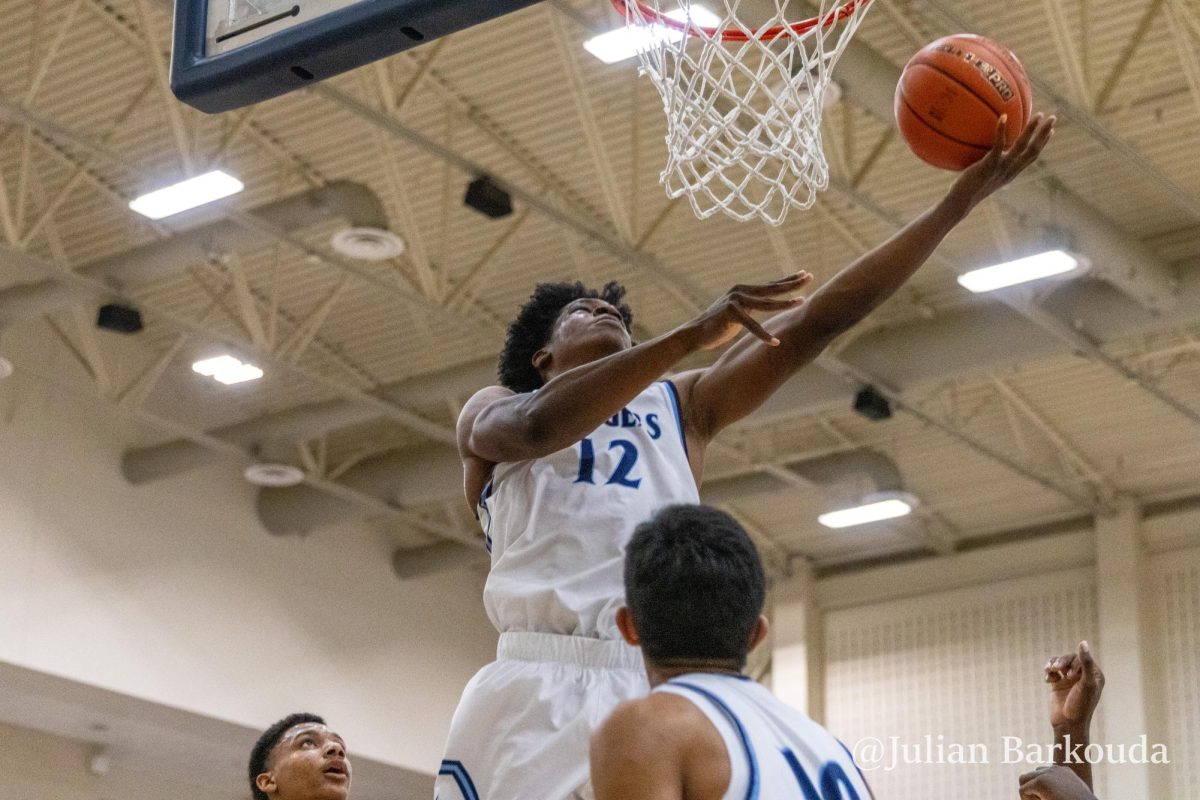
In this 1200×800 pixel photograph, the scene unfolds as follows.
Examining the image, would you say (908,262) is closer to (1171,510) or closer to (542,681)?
(542,681)

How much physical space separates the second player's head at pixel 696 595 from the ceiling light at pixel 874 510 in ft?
41.9

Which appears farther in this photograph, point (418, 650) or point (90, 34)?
point (418, 650)

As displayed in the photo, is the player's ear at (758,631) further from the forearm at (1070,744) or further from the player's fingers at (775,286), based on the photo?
the forearm at (1070,744)

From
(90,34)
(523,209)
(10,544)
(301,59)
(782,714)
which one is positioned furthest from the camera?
(10,544)

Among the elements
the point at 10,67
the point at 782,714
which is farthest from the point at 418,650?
the point at 782,714

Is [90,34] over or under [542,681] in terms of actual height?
over

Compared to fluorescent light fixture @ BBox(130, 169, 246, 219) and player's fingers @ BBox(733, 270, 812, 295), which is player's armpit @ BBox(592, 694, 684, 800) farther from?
fluorescent light fixture @ BBox(130, 169, 246, 219)

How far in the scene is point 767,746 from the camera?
104 inches

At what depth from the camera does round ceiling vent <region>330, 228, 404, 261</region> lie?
11.9 metres

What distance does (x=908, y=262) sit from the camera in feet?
12.3

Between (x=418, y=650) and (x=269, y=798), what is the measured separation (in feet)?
38.6

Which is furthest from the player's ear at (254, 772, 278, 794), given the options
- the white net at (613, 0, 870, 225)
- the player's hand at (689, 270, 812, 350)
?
the player's hand at (689, 270, 812, 350)

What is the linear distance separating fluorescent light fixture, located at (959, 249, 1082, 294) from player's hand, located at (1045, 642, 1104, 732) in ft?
25.8

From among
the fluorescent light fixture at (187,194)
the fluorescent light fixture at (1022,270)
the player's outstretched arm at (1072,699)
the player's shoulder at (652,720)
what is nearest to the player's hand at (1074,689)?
the player's outstretched arm at (1072,699)
